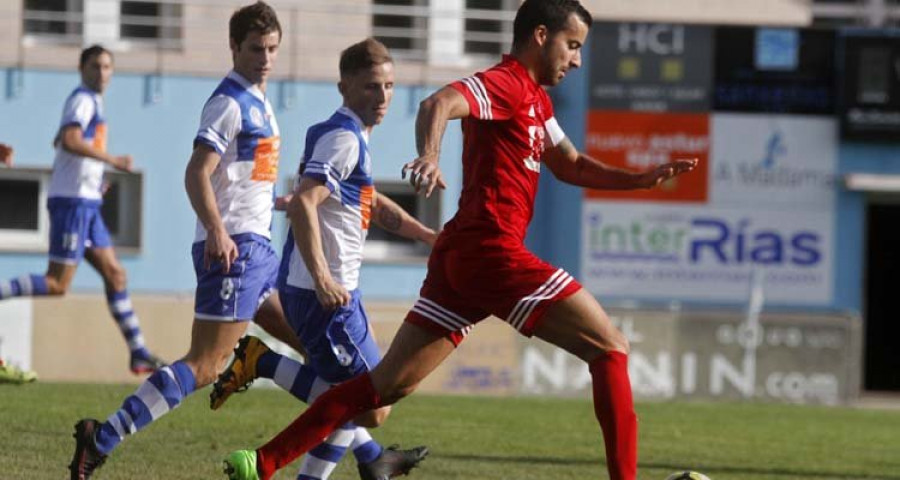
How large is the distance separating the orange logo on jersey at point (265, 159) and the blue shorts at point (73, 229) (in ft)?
19.7

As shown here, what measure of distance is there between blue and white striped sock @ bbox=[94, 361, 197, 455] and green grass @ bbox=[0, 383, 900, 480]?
651 mm

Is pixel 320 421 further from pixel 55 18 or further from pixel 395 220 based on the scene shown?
pixel 55 18

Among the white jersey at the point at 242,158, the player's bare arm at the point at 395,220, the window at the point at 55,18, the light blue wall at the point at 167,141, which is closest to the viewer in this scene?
the white jersey at the point at 242,158

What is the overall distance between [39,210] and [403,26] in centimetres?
469

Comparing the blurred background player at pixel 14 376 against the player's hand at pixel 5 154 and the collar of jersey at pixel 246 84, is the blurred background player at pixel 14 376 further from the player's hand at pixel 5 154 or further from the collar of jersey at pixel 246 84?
the collar of jersey at pixel 246 84

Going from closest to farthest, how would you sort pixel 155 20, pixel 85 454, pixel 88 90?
pixel 85 454 → pixel 88 90 → pixel 155 20

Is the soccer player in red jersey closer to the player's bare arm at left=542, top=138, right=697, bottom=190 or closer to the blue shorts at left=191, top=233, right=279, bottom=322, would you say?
Result: the player's bare arm at left=542, top=138, right=697, bottom=190

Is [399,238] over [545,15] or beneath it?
beneath

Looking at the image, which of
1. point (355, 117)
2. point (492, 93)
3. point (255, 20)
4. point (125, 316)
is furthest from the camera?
point (125, 316)

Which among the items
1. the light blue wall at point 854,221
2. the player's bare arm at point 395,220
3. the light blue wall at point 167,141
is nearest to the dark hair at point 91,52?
the player's bare arm at point 395,220

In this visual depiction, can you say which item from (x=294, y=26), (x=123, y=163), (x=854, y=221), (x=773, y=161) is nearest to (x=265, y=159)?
(x=123, y=163)

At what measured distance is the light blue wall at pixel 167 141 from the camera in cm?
2203

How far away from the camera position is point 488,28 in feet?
77.8

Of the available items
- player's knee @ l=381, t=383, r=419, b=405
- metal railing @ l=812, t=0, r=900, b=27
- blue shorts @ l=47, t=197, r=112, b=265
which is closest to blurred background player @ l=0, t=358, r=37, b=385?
blue shorts @ l=47, t=197, r=112, b=265
